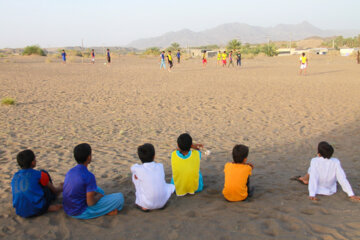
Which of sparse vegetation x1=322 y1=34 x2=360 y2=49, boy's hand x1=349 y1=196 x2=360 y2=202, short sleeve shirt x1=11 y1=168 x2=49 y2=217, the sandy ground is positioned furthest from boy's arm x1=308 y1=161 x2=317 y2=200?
sparse vegetation x1=322 y1=34 x2=360 y2=49

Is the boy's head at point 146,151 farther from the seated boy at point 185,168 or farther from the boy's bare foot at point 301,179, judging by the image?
the boy's bare foot at point 301,179

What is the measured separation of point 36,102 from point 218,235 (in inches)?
417

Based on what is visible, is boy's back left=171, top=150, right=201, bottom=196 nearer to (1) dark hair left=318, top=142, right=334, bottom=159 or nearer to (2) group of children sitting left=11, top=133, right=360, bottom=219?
(2) group of children sitting left=11, top=133, right=360, bottom=219

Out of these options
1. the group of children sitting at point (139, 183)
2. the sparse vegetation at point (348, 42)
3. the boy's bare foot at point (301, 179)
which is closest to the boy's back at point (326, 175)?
the group of children sitting at point (139, 183)

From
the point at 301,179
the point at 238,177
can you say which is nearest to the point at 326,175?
the point at 301,179

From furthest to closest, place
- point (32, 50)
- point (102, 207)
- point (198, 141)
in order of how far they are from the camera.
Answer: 1. point (32, 50)
2. point (198, 141)
3. point (102, 207)

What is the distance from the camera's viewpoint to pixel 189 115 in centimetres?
1037

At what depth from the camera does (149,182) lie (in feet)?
13.5

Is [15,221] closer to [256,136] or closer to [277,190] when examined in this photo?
[277,190]

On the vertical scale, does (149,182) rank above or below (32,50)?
below

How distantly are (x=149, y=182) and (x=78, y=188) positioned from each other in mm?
860

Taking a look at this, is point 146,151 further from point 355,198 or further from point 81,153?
point 355,198

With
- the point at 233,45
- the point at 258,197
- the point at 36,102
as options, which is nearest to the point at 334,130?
the point at 258,197

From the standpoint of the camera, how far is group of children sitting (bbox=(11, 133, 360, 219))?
3941 millimetres
